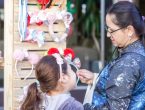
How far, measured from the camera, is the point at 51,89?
246cm

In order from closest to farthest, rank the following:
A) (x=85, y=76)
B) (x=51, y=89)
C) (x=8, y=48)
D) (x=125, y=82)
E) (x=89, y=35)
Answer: (x=125, y=82), (x=51, y=89), (x=85, y=76), (x=8, y=48), (x=89, y=35)

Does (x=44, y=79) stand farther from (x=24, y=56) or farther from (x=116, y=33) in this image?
(x=24, y=56)

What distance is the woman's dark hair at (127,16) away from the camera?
2.31 metres

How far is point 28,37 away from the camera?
3443mm

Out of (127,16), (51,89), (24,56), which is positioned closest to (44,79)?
(51,89)

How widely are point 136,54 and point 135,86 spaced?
166 millimetres

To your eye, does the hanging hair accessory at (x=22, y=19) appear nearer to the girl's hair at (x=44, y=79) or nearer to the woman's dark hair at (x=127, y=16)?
the girl's hair at (x=44, y=79)

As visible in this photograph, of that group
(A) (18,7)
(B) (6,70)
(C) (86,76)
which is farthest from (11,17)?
(C) (86,76)

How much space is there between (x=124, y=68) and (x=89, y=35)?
541 centimetres

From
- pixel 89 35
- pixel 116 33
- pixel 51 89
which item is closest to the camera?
pixel 116 33

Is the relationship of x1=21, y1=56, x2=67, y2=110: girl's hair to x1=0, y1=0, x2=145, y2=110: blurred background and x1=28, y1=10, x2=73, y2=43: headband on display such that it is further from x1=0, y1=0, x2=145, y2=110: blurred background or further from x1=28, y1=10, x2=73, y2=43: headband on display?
x1=0, y1=0, x2=145, y2=110: blurred background

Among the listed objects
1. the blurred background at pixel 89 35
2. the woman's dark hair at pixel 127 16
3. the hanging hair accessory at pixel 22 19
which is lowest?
the blurred background at pixel 89 35

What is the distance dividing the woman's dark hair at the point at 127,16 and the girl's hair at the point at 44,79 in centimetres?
41

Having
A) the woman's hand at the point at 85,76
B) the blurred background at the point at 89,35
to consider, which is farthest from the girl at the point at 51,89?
the blurred background at the point at 89,35
